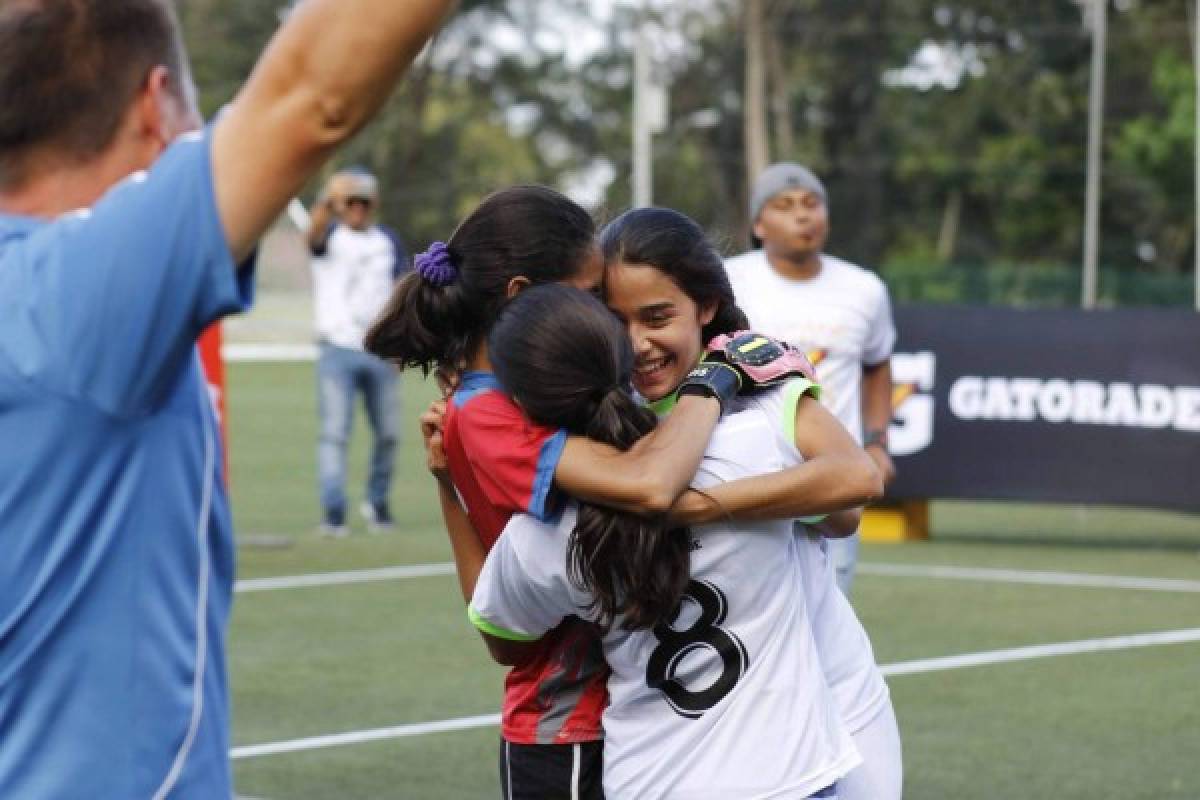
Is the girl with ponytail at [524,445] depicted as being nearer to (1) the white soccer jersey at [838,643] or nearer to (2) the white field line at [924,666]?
(1) the white soccer jersey at [838,643]

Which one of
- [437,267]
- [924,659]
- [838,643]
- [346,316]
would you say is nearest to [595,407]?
[437,267]

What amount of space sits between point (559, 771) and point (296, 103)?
6.55 ft

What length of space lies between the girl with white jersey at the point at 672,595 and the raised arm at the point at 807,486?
0.04m

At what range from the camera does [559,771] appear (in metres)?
4.05

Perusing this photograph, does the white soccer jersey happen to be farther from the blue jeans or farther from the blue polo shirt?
the blue jeans

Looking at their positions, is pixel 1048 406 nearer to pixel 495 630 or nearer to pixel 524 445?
pixel 495 630

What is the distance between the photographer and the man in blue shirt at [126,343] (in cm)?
233

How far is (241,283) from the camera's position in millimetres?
2377

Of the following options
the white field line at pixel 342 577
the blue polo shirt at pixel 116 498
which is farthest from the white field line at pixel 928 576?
the blue polo shirt at pixel 116 498

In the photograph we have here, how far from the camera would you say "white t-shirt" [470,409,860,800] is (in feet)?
12.1

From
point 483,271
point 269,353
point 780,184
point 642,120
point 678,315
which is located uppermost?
point 483,271

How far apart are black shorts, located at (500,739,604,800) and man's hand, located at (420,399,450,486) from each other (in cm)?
→ 52

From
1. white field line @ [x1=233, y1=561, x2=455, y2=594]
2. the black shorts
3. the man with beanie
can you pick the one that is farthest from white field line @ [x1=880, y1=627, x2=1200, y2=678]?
the black shorts

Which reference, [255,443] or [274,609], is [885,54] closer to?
[255,443]
